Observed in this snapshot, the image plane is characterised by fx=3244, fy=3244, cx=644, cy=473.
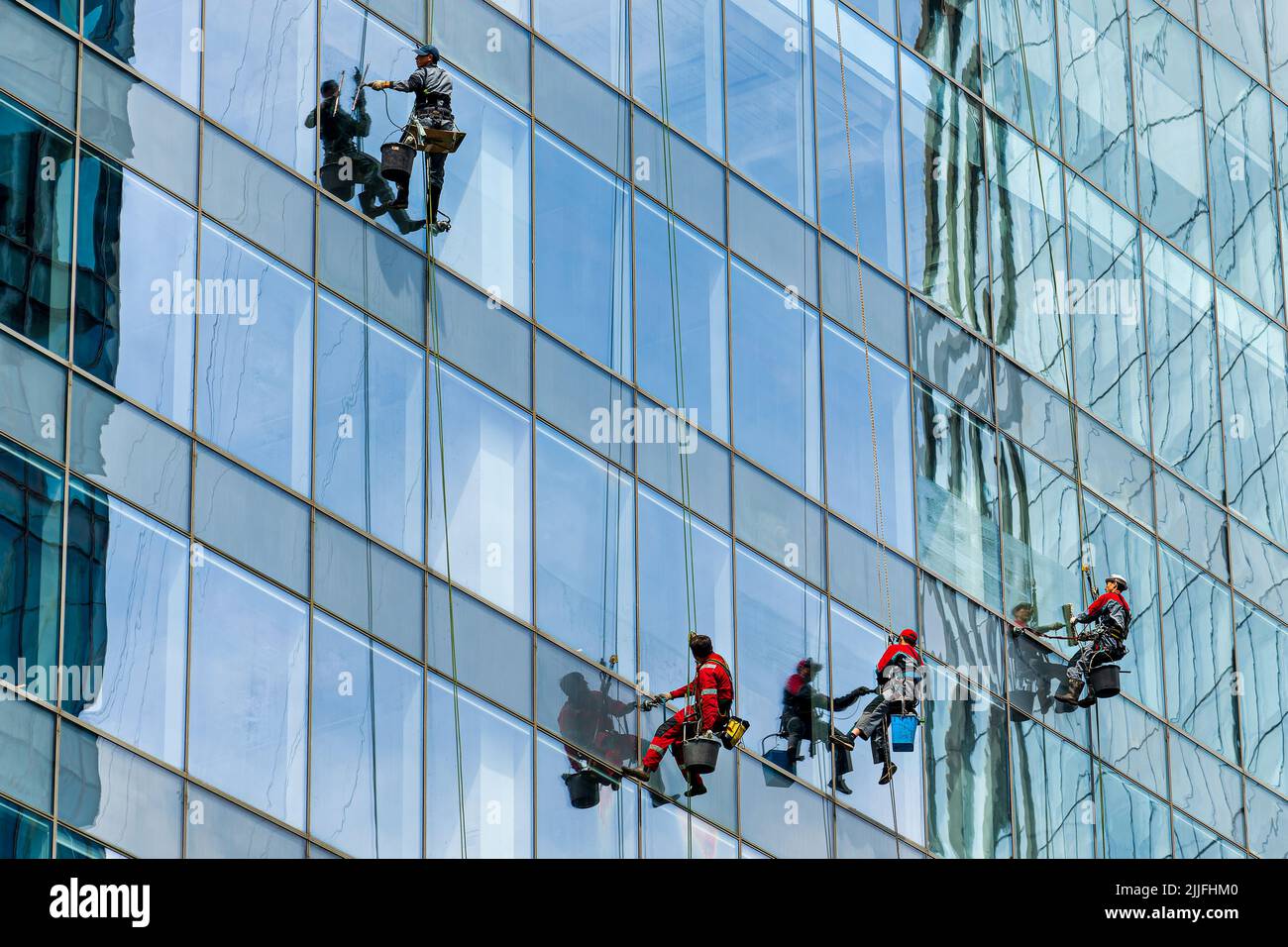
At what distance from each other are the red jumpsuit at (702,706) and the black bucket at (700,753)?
0.32 feet

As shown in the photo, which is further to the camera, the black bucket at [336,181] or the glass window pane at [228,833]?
the black bucket at [336,181]

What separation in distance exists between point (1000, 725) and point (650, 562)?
6.00m

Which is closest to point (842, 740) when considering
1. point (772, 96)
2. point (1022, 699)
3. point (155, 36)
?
point (1022, 699)

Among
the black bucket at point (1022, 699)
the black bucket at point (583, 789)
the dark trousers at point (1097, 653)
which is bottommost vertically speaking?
the black bucket at point (583, 789)

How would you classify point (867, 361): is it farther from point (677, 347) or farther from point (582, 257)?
point (582, 257)

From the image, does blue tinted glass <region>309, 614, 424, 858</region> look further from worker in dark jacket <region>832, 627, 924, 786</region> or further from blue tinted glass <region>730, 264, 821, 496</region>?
blue tinted glass <region>730, 264, 821, 496</region>

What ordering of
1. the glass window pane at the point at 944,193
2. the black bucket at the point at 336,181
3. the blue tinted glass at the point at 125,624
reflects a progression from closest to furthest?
the blue tinted glass at the point at 125,624
the black bucket at the point at 336,181
the glass window pane at the point at 944,193

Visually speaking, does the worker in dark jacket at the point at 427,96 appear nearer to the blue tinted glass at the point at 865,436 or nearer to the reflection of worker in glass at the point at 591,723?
the reflection of worker in glass at the point at 591,723

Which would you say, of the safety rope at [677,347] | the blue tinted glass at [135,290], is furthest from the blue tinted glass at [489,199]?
the blue tinted glass at [135,290]

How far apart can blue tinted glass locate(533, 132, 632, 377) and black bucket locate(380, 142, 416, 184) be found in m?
2.25

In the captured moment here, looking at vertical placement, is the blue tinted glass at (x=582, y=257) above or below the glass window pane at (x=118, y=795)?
above

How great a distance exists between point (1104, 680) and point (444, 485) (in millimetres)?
9619

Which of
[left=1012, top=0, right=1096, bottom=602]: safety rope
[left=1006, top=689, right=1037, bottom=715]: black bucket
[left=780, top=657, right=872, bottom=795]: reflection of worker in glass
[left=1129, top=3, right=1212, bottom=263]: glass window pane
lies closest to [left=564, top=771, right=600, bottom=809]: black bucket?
[left=780, top=657, right=872, bottom=795]: reflection of worker in glass

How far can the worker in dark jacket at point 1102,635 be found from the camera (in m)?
38.0
